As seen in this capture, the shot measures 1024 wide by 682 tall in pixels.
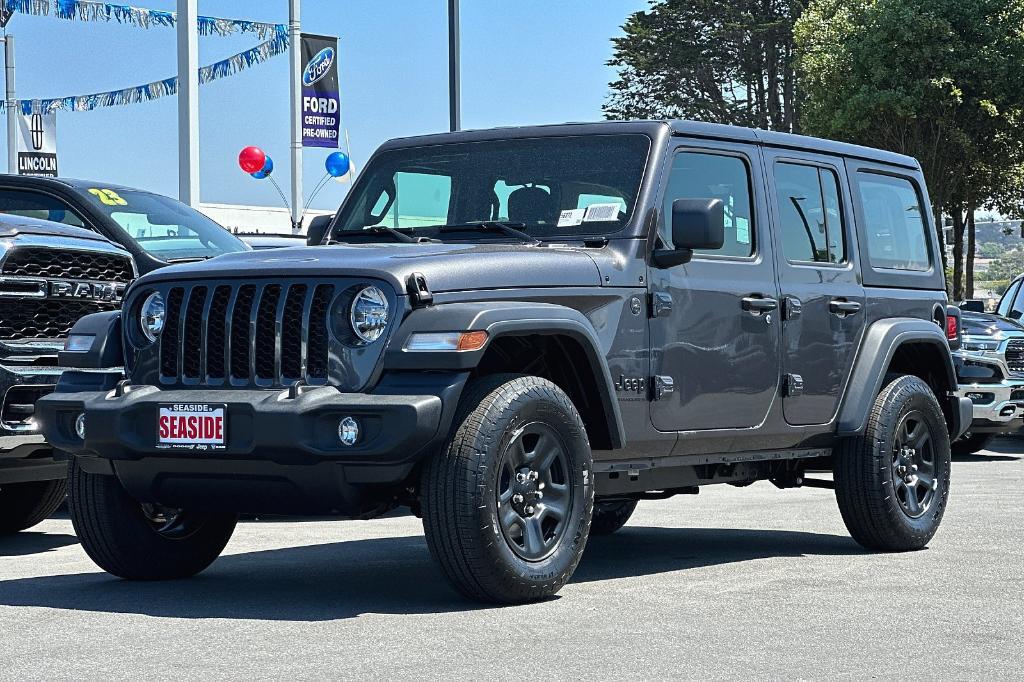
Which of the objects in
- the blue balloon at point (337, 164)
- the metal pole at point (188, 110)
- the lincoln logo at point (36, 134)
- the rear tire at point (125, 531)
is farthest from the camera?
the blue balloon at point (337, 164)

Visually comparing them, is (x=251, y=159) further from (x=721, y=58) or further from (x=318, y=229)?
(x=721, y=58)

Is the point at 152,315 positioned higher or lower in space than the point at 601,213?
lower

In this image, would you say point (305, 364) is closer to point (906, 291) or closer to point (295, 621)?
point (295, 621)

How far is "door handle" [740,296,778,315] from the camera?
8.02m

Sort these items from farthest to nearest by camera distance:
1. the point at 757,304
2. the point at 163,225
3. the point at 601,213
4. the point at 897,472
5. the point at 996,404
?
the point at 996,404
the point at 163,225
the point at 897,472
the point at 757,304
the point at 601,213

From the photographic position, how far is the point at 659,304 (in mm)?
7500

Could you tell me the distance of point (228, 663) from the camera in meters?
5.56

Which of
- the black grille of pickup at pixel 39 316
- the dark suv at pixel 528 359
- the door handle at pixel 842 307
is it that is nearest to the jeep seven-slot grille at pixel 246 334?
the dark suv at pixel 528 359

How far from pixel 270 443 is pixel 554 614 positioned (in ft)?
4.06

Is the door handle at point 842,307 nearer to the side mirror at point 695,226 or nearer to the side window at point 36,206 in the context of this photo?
the side mirror at point 695,226

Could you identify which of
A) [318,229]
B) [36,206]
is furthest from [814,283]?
[36,206]

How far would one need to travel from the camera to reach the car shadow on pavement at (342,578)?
6.81m

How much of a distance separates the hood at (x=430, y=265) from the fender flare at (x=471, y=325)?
127 mm

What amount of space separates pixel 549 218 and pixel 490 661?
2648 millimetres
